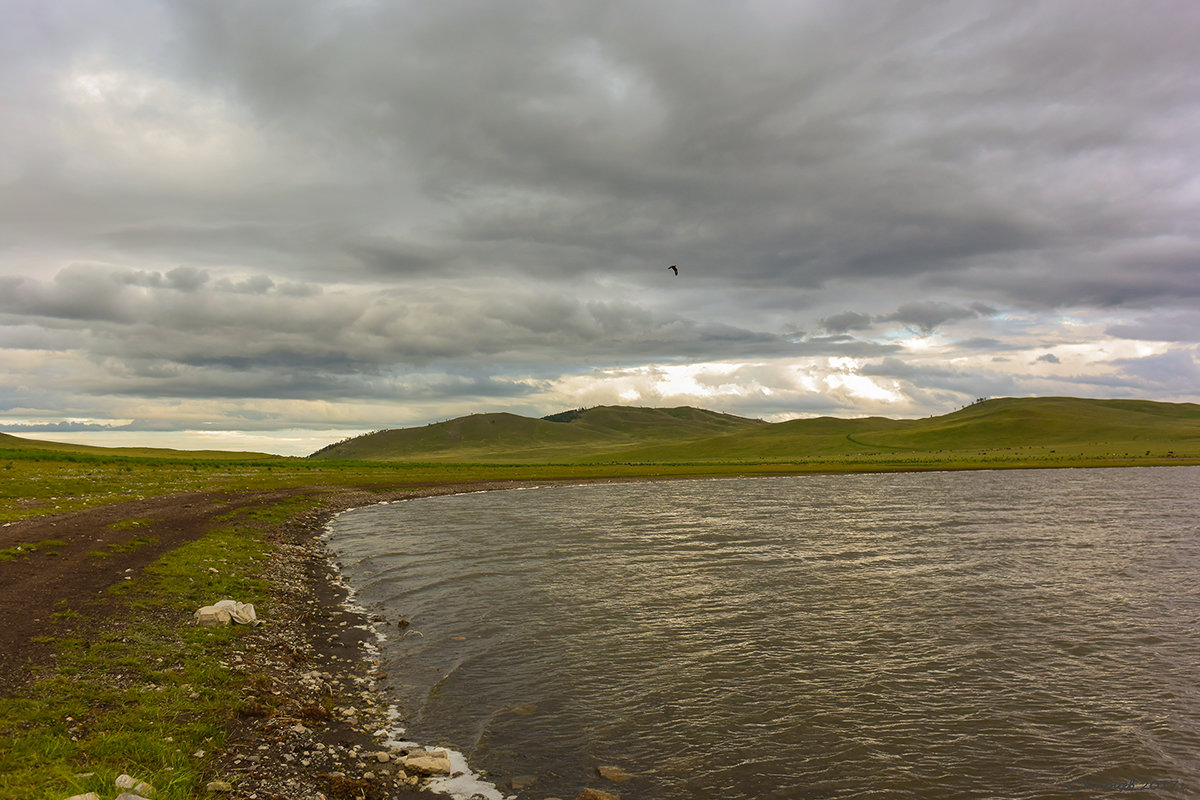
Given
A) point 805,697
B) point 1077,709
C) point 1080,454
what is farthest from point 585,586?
point 1080,454

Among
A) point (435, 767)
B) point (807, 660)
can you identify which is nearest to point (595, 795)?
point (435, 767)

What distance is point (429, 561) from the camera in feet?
128

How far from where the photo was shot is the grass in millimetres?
10875

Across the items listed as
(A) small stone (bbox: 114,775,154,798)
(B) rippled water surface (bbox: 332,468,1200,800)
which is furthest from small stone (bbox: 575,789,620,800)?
(A) small stone (bbox: 114,775,154,798)

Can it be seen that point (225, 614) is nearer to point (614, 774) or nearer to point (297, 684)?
point (297, 684)

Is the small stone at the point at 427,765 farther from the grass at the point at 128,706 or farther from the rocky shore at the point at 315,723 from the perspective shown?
the grass at the point at 128,706

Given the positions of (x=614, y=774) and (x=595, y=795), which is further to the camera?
(x=614, y=774)

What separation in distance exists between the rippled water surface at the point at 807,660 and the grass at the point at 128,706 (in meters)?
4.81

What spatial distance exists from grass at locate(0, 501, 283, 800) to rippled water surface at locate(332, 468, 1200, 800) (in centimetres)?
481

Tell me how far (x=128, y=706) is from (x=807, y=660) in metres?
17.5

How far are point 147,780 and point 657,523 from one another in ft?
159

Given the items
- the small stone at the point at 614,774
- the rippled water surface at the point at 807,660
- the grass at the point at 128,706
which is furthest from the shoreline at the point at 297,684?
the small stone at the point at 614,774

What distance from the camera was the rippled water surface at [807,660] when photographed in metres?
13.9

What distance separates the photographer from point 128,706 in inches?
547
